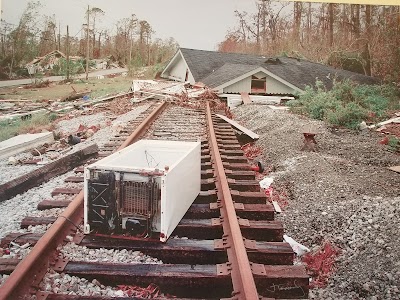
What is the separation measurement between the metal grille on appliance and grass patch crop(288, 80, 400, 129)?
5.85m

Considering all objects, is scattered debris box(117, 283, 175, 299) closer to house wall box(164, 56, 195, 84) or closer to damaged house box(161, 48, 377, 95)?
damaged house box(161, 48, 377, 95)

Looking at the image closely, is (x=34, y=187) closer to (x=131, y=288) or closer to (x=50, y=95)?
(x=131, y=288)

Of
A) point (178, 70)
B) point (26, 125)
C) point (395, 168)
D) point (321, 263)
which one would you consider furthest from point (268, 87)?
point (321, 263)

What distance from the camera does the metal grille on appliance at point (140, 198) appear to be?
204 cm

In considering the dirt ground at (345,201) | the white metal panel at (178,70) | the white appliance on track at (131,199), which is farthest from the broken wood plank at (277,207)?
the white metal panel at (178,70)

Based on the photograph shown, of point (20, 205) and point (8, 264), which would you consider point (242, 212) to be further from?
point (20, 205)

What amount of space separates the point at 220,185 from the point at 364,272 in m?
1.16

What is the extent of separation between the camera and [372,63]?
6598 mm

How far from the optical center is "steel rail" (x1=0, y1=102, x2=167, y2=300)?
1581mm

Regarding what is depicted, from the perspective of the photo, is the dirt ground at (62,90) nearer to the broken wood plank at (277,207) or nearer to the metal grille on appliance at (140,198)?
the metal grille on appliance at (140,198)

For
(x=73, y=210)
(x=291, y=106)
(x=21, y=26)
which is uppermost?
(x=21, y=26)

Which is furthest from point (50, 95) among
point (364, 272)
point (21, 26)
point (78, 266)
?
point (364, 272)

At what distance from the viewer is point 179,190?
7.49ft

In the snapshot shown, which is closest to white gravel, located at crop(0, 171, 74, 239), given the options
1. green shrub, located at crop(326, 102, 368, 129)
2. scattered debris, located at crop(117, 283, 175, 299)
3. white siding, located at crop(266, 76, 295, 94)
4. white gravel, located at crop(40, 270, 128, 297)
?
white gravel, located at crop(40, 270, 128, 297)
